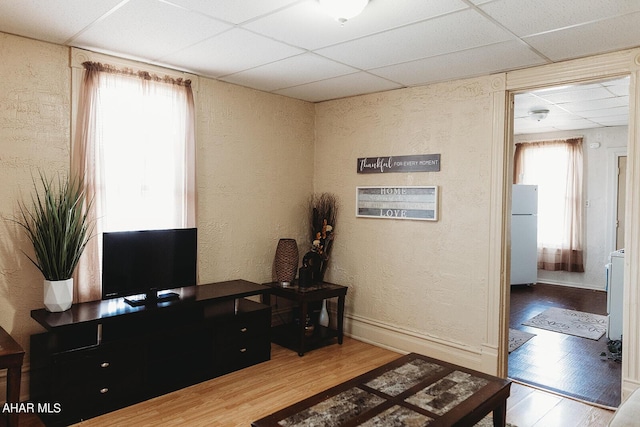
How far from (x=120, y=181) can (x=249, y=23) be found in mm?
1672

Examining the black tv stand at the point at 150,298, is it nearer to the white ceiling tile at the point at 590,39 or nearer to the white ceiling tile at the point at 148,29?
the white ceiling tile at the point at 148,29

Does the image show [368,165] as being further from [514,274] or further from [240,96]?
[514,274]

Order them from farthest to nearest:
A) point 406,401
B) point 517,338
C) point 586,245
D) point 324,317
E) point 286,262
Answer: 1. point 586,245
2. point 517,338
3. point 324,317
4. point 286,262
5. point 406,401

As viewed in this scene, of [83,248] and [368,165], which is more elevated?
[368,165]

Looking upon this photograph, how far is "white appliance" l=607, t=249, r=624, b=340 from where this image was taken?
457 centimetres

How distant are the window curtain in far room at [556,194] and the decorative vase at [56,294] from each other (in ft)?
24.3

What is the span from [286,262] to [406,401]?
2.35 metres

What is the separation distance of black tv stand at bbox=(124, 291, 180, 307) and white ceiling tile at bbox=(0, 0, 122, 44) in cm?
193

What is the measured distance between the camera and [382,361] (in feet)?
13.3

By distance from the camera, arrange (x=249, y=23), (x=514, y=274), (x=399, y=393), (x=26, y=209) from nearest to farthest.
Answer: (x=399, y=393) → (x=249, y=23) → (x=26, y=209) → (x=514, y=274)

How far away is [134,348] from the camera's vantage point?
309 centimetres

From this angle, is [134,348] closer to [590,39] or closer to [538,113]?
[590,39]

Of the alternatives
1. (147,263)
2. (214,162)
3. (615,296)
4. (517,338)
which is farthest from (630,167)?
(147,263)

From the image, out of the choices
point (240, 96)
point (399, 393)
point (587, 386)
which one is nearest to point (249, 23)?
point (240, 96)
